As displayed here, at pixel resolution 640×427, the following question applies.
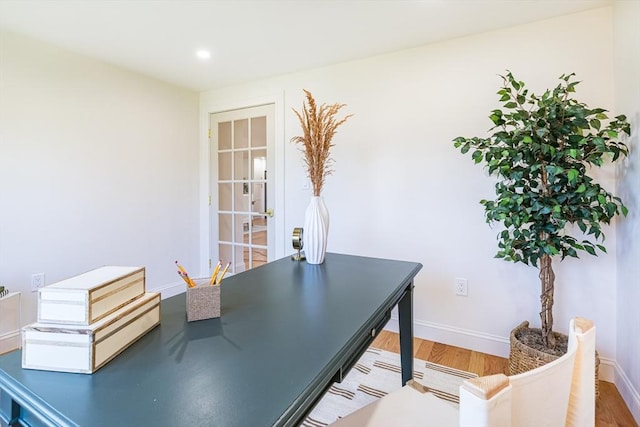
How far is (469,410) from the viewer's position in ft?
1.40

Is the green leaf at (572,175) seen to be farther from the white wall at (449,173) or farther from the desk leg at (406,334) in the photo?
the desk leg at (406,334)

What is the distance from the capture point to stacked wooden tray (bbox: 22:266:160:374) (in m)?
0.65

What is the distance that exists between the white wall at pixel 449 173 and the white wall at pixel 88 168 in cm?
167

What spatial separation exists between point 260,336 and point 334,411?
111 cm

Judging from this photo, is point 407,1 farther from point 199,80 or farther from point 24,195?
point 24,195

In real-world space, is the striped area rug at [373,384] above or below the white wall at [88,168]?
below

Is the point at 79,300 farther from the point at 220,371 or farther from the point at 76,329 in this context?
the point at 220,371

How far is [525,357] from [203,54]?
311 cm

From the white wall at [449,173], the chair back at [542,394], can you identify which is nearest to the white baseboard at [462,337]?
the white wall at [449,173]

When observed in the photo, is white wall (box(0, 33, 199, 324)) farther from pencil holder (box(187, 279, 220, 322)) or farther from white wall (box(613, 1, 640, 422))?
white wall (box(613, 1, 640, 422))

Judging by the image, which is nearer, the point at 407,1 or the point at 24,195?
the point at 407,1

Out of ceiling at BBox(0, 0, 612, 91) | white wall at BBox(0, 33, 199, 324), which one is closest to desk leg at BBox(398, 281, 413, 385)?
ceiling at BBox(0, 0, 612, 91)

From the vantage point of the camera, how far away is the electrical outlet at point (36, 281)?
2387 millimetres

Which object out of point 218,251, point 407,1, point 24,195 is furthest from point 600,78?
point 24,195
